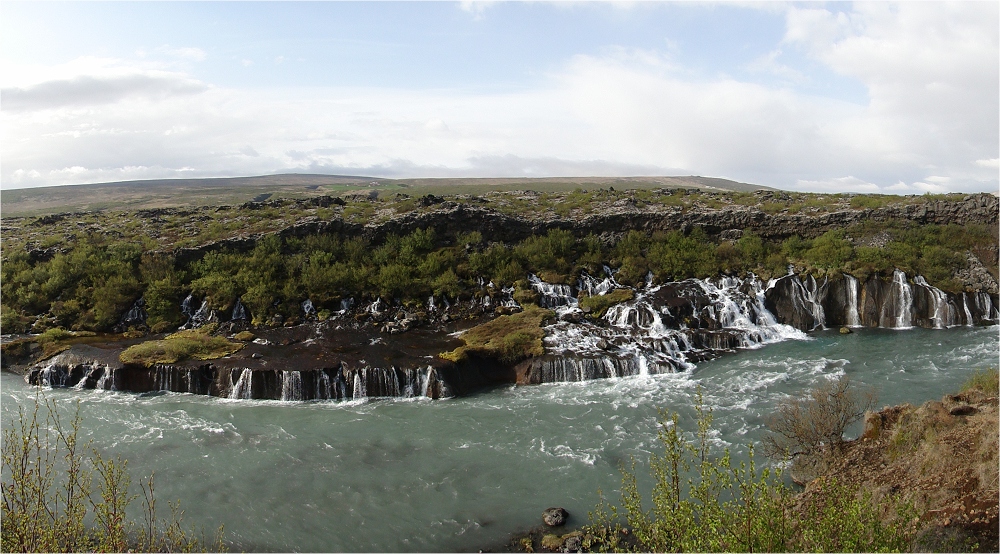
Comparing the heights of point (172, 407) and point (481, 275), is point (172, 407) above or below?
below

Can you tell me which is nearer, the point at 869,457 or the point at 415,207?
the point at 869,457

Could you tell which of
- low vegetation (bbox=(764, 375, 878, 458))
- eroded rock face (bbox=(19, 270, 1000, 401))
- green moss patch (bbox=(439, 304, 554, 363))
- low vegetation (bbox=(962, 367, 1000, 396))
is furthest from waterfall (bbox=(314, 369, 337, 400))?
low vegetation (bbox=(962, 367, 1000, 396))

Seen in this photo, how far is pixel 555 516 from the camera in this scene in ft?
50.2

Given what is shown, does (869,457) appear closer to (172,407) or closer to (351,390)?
(351,390)

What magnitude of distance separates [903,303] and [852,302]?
2.84 metres

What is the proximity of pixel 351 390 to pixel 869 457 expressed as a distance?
64.7 feet

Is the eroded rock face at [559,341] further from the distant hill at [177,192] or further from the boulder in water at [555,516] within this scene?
the distant hill at [177,192]

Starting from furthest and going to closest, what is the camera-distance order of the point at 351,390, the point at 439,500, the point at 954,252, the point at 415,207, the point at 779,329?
the point at 415,207 < the point at 954,252 < the point at 779,329 < the point at 351,390 < the point at 439,500

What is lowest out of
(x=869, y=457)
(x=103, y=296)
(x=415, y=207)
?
(x=869, y=457)

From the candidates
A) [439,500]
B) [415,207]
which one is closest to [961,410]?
[439,500]

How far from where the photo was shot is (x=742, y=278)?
127ft

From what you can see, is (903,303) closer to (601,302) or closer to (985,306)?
(985,306)

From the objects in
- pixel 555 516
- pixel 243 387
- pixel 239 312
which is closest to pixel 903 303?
pixel 555 516

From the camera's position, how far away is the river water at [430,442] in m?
15.8
